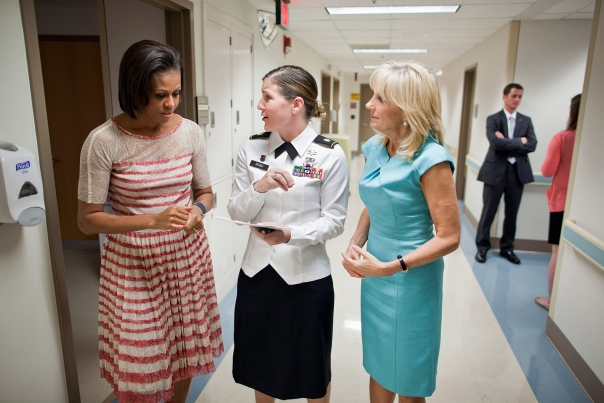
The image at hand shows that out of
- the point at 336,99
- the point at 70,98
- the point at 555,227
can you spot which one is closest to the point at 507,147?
the point at 555,227

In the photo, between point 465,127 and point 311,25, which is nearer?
point 311,25

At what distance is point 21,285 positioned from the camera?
1.55 m

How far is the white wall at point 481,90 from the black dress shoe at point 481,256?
50.9 inches

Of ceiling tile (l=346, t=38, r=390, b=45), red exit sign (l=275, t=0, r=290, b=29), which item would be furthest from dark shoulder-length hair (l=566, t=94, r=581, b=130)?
ceiling tile (l=346, t=38, r=390, b=45)

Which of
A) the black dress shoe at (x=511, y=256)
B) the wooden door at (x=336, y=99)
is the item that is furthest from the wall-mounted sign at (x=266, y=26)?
the wooden door at (x=336, y=99)

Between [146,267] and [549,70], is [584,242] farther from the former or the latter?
[549,70]

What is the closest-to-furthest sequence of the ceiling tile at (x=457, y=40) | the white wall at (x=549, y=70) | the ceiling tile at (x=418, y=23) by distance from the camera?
the white wall at (x=549, y=70)
the ceiling tile at (x=418, y=23)
the ceiling tile at (x=457, y=40)

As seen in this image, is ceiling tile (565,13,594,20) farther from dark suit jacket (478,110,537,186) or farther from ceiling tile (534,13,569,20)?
dark suit jacket (478,110,537,186)

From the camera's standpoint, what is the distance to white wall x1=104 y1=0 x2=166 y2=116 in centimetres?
273

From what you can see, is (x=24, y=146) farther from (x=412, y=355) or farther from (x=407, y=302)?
(x=412, y=355)

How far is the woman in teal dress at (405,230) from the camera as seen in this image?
4.88 feet

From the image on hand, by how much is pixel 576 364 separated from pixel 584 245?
739mm

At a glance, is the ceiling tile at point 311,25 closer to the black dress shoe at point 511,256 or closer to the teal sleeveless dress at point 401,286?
the black dress shoe at point 511,256

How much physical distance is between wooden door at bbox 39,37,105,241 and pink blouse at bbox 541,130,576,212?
414 cm
